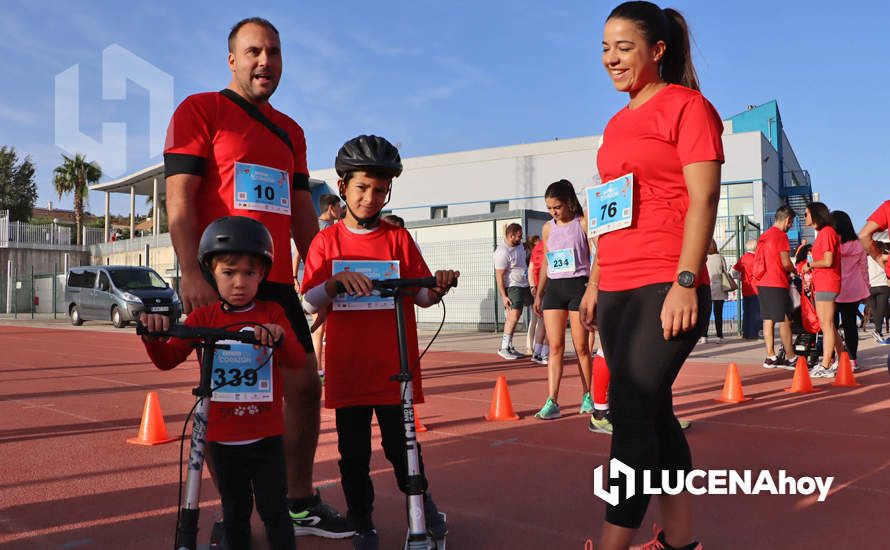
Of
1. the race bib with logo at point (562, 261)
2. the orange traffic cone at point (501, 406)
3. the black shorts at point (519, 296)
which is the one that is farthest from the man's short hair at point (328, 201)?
the black shorts at point (519, 296)

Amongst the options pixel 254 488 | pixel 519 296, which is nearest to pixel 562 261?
pixel 254 488

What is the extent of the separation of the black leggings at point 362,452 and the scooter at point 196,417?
76 cm

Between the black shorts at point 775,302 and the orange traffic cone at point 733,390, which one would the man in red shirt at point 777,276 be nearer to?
the black shorts at point 775,302

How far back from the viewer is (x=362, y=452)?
2945mm

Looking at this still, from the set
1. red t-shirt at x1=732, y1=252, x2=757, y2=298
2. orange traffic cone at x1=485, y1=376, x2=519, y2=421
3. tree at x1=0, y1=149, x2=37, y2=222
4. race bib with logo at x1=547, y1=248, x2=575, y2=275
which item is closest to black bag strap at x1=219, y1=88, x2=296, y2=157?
race bib with logo at x1=547, y1=248, x2=575, y2=275

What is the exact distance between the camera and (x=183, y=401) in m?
7.18

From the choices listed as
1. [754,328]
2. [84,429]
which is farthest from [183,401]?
[754,328]

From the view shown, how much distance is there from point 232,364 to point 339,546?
3.46 ft

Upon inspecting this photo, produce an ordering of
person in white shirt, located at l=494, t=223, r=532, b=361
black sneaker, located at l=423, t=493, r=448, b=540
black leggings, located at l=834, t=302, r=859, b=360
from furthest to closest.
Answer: person in white shirt, located at l=494, t=223, r=532, b=361 → black leggings, located at l=834, t=302, r=859, b=360 → black sneaker, located at l=423, t=493, r=448, b=540

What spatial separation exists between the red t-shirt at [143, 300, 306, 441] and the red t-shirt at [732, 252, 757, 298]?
12.5m

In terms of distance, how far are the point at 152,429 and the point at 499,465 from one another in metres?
2.57

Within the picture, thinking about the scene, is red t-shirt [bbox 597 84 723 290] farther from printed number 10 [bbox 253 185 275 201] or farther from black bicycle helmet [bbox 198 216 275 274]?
printed number 10 [bbox 253 185 275 201]

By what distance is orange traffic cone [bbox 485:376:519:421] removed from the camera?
5898mm

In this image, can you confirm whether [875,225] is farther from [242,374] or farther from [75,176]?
[75,176]
